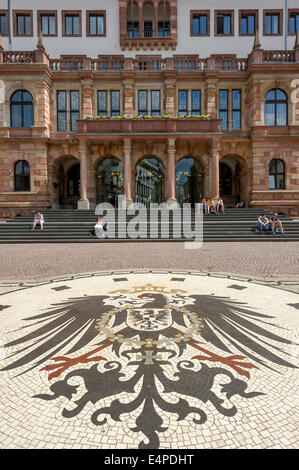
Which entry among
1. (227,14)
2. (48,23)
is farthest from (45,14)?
(227,14)

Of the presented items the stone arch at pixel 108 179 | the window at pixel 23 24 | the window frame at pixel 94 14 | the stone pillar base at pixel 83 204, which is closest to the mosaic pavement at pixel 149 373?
the stone pillar base at pixel 83 204

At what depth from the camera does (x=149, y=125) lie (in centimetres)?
2073

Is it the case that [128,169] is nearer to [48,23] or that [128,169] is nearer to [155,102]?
[155,102]

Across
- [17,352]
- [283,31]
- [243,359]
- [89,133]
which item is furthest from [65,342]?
[283,31]

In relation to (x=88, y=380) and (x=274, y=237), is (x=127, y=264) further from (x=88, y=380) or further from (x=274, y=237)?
(x=274, y=237)

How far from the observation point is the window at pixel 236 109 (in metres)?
23.8

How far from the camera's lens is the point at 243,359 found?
9.32 ft

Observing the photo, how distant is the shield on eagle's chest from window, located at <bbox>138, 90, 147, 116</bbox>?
2306 centimetres

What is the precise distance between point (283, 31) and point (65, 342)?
3391cm

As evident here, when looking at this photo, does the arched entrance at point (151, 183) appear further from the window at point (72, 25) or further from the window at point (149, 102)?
the window at point (72, 25)

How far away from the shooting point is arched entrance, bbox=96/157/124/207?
24453 millimetres

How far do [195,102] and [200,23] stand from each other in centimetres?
937

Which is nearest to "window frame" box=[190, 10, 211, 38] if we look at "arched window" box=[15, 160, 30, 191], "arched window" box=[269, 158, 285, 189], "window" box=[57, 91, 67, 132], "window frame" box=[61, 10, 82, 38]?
"window frame" box=[61, 10, 82, 38]

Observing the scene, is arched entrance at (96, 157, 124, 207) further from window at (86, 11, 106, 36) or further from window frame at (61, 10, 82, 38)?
window frame at (61, 10, 82, 38)
